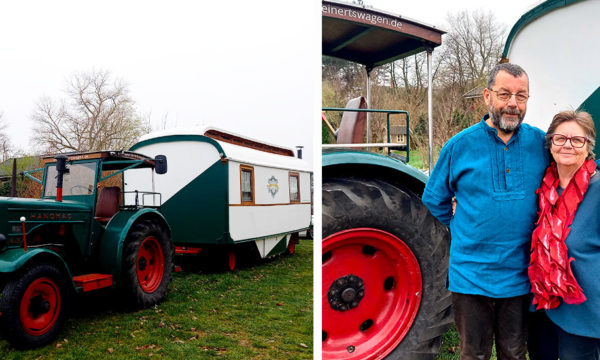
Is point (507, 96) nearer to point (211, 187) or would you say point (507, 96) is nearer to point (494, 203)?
point (494, 203)

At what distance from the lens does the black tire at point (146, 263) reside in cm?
295

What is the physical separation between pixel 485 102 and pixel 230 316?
6.49 ft

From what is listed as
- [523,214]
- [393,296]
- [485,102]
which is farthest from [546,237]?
[393,296]

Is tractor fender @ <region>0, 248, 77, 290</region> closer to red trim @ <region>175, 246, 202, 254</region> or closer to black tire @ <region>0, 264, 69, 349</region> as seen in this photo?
black tire @ <region>0, 264, 69, 349</region>

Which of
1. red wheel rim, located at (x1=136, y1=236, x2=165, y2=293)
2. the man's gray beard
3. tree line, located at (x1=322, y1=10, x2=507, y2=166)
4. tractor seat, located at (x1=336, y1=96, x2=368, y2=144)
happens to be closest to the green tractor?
red wheel rim, located at (x1=136, y1=236, x2=165, y2=293)

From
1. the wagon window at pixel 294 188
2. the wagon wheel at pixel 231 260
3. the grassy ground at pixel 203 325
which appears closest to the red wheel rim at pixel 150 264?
the grassy ground at pixel 203 325

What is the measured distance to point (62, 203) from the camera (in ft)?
9.16

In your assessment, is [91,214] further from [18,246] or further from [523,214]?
[523,214]

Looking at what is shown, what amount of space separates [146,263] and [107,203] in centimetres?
56

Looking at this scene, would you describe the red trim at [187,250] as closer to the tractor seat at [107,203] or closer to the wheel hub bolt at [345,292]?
the tractor seat at [107,203]

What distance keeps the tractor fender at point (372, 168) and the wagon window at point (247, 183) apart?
7.63 feet

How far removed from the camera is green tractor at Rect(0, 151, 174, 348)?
229 cm

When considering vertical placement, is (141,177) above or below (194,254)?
above

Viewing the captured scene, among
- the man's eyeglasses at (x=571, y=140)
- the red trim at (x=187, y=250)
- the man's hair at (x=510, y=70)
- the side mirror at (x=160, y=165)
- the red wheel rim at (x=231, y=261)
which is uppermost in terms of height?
the man's hair at (x=510, y=70)
